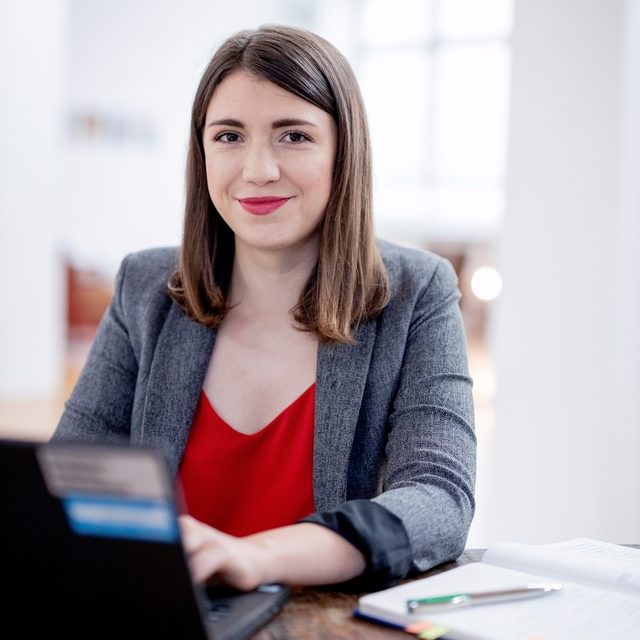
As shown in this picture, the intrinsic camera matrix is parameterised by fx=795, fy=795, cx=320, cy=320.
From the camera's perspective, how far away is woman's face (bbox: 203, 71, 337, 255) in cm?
128

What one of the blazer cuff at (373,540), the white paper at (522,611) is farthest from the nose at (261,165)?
the white paper at (522,611)

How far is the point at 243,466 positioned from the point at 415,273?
0.45 meters

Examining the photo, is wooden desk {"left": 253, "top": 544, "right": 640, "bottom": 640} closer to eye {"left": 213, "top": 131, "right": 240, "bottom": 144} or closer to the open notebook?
the open notebook

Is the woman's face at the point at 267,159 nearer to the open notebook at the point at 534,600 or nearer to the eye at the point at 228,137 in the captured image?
the eye at the point at 228,137

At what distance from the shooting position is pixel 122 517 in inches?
22.5

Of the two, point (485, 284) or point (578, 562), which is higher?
point (578, 562)

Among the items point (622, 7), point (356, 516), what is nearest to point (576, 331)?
point (622, 7)

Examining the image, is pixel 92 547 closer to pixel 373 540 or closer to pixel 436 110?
pixel 373 540

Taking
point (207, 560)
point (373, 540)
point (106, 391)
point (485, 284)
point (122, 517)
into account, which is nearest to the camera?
point (122, 517)

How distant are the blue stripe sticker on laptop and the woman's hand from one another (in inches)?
5.5

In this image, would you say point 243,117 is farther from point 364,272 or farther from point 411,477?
point 411,477

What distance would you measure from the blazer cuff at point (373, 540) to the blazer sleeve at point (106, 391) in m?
0.60

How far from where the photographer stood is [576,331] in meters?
2.15

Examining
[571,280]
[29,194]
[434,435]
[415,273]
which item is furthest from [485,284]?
[434,435]
